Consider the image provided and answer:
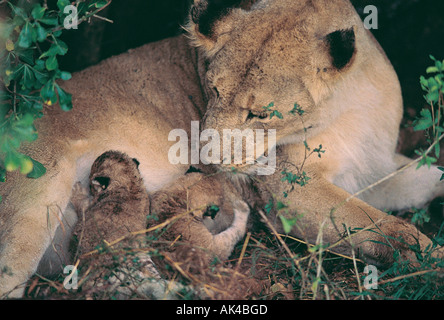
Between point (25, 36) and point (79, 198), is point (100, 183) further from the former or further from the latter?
point (25, 36)

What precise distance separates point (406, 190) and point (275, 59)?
6.19ft

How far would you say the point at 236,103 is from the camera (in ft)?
9.15

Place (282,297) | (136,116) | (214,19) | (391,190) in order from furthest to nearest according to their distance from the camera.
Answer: (391,190)
(136,116)
(214,19)
(282,297)

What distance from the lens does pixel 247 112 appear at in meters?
2.82

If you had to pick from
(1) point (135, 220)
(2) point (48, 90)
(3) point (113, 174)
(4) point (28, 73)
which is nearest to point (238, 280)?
(1) point (135, 220)

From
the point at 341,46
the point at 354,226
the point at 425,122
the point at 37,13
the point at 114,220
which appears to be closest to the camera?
the point at 37,13

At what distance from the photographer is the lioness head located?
273 centimetres

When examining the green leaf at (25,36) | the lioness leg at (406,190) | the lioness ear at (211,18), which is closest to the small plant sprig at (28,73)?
the green leaf at (25,36)

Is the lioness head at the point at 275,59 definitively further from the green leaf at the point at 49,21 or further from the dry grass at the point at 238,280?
the green leaf at the point at 49,21

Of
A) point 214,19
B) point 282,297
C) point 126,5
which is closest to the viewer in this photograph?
point 282,297

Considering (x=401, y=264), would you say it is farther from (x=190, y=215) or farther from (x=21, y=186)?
(x=21, y=186)

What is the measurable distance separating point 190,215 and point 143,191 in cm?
38

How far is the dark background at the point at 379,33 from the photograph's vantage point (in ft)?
14.1
